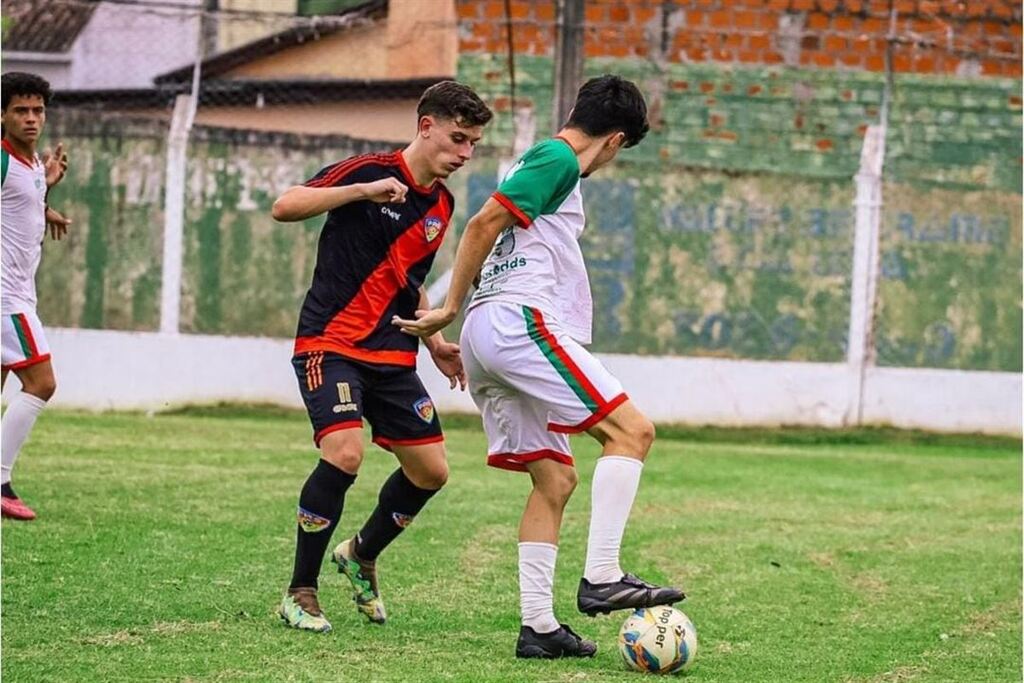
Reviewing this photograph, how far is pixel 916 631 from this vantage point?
6668 millimetres

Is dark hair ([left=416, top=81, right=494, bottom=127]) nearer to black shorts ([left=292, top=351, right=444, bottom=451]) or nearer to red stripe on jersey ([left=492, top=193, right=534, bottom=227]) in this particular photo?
red stripe on jersey ([left=492, top=193, right=534, bottom=227])

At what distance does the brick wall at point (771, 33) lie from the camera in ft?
55.8

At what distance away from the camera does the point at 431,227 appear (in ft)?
21.2

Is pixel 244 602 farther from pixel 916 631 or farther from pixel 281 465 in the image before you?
pixel 281 465

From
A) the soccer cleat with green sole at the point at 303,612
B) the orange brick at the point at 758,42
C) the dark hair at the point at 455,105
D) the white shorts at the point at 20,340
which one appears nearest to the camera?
the soccer cleat with green sole at the point at 303,612

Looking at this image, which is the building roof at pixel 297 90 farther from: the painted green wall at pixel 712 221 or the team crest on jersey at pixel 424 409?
the team crest on jersey at pixel 424 409

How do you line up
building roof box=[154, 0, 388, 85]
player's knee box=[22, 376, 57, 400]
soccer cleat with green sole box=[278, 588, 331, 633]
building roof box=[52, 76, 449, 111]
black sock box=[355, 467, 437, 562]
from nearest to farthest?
soccer cleat with green sole box=[278, 588, 331, 633], black sock box=[355, 467, 437, 562], player's knee box=[22, 376, 57, 400], building roof box=[154, 0, 388, 85], building roof box=[52, 76, 449, 111]

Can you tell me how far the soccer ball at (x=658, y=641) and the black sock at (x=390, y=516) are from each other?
121cm

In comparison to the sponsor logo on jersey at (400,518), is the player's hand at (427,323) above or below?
above

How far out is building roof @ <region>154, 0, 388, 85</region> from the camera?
57.6ft

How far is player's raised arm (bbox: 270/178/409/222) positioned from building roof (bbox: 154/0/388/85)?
10.9 metres

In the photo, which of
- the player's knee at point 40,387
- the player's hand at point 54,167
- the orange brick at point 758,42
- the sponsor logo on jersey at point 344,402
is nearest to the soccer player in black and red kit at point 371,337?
the sponsor logo on jersey at point 344,402

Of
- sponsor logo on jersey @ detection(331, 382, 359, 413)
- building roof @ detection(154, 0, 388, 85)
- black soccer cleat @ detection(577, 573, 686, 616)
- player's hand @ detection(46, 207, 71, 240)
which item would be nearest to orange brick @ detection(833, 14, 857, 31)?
building roof @ detection(154, 0, 388, 85)

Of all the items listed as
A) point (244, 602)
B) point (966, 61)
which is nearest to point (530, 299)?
point (244, 602)
